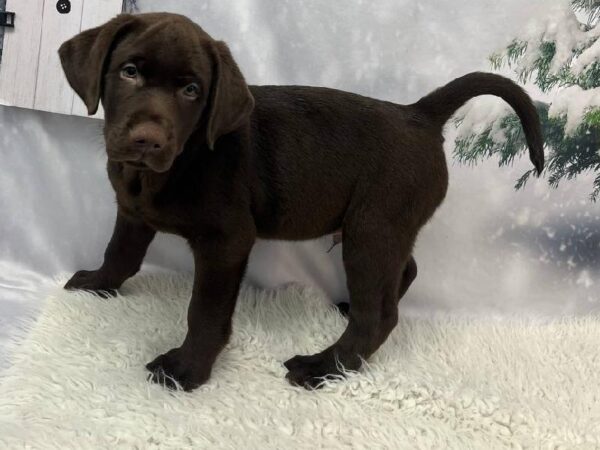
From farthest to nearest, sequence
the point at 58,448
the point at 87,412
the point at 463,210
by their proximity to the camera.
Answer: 1. the point at 463,210
2. the point at 87,412
3. the point at 58,448

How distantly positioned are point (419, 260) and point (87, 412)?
4.44 ft

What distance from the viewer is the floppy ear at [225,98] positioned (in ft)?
5.02

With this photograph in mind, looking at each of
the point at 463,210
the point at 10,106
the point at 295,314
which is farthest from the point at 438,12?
the point at 10,106

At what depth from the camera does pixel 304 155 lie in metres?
1.83

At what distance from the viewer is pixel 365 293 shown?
1.88 meters

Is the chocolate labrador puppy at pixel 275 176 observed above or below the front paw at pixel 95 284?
above

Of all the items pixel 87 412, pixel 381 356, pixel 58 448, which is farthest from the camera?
pixel 381 356

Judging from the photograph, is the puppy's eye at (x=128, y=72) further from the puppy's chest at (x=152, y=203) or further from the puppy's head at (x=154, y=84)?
the puppy's chest at (x=152, y=203)

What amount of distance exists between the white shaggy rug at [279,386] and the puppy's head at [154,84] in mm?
623

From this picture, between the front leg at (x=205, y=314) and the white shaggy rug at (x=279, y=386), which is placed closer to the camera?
the white shaggy rug at (x=279, y=386)

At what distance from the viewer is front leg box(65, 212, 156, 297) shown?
2129mm

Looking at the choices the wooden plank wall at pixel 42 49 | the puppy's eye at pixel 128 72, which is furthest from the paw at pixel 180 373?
the wooden plank wall at pixel 42 49

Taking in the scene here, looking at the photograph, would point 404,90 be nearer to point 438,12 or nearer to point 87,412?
point 438,12

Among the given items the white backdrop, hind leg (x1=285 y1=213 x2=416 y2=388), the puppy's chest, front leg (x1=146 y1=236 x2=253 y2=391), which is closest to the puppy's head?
the puppy's chest
